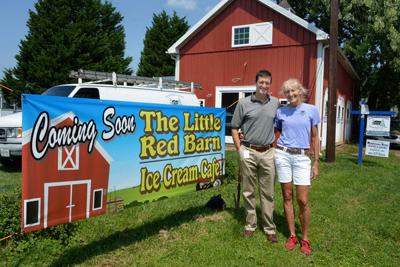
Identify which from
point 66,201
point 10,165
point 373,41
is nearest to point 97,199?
point 66,201

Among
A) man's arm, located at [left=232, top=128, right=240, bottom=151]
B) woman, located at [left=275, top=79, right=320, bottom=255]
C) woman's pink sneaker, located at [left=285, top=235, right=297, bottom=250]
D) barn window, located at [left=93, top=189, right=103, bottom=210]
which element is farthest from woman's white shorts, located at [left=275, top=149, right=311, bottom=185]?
barn window, located at [left=93, top=189, right=103, bottom=210]

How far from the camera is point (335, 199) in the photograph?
686 cm

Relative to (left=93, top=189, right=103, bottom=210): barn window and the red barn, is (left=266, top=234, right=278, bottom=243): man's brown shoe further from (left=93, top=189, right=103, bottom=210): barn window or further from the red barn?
the red barn

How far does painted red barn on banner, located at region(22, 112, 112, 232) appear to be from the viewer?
3.12 m

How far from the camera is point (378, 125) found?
10852 millimetres

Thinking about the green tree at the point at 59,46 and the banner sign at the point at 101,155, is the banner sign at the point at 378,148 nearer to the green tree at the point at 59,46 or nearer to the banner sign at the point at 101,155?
the banner sign at the point at 101,155

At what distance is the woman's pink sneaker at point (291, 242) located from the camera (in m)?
4.47

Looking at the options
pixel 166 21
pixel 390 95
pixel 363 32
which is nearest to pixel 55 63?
pixel 166 21

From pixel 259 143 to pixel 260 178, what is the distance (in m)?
0.47

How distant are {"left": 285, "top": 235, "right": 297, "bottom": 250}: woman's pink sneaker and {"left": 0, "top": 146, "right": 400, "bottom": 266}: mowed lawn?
78mm

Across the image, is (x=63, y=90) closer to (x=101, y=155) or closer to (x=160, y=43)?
(x=101, y=155)

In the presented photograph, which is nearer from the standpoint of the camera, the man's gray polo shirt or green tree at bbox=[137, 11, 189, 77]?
the man's gray polo shirt

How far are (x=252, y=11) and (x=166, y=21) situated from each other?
24379mm

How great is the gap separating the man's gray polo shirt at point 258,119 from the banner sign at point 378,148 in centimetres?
777
